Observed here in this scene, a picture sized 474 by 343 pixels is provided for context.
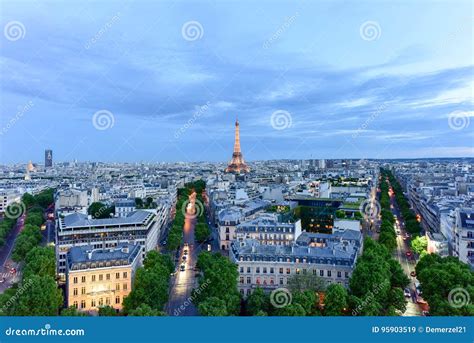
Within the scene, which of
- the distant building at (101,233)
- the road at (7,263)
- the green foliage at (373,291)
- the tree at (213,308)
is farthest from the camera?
the distant building at (101,233)

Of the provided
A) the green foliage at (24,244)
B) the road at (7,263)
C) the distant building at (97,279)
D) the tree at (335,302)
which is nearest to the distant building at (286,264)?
the tree at (335,302)

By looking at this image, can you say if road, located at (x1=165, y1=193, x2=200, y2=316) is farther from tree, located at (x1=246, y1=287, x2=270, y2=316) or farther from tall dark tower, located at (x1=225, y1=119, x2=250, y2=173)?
tall dark tower, located at (x1=225, y1=119, x2=250, y2=173)

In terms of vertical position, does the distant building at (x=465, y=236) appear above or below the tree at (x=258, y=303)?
above

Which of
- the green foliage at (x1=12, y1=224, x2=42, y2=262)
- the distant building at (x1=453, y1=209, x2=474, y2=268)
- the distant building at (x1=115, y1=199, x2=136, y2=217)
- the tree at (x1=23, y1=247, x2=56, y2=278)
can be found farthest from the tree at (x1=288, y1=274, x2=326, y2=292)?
the distant building at (x1=115, y1=199, x2=136, y2=217)

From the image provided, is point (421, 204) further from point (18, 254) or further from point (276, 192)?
point (18, 254)

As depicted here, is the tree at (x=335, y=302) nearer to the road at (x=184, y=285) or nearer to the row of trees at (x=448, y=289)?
the row of trees at (x=448, y=289)

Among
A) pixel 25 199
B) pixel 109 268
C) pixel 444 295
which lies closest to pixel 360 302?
pixel 444 295
